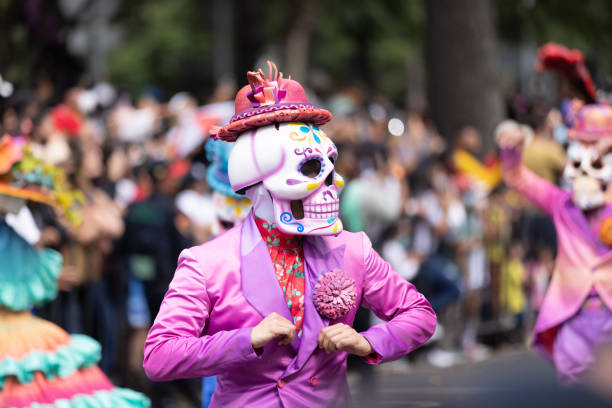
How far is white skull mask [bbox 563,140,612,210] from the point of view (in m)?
5.87

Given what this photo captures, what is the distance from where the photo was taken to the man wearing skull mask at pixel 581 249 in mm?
5836

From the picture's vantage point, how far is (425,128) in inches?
561

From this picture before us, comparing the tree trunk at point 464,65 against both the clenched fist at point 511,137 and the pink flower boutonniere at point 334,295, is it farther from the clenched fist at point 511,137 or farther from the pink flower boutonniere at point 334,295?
the pink flower boutonniere at point 334,295

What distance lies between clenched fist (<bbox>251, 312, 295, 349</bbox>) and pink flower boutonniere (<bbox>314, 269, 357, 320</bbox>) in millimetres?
207

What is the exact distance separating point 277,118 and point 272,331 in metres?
0.79

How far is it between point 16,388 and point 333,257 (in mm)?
2027

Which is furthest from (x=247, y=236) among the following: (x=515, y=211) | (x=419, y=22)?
(x=419, y=22)

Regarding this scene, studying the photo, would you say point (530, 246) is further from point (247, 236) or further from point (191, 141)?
point (247, 236)

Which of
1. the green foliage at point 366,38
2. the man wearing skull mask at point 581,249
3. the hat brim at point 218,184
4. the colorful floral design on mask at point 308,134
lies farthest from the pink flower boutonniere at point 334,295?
the green foliage at point 366,38

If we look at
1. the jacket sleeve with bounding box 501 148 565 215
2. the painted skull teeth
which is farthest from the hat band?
the jacket sleeve with bounding box 501 148 565 215

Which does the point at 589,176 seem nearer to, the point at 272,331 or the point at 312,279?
the point at 312,279

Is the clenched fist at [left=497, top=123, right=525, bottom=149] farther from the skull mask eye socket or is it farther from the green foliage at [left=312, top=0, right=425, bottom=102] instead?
the green foliage at [left=312, top=0, right=425, bottom=102]

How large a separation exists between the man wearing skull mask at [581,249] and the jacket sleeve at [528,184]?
47 mm

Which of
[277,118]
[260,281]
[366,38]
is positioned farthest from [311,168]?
[366,38]
